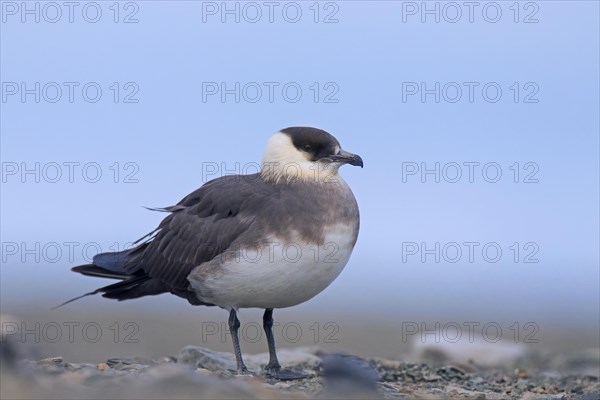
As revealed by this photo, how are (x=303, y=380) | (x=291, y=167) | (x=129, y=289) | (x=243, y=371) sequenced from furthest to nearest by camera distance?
(x=129, y=289), (x=291, y=167), (x=243, y=371), (x=303, y=380)

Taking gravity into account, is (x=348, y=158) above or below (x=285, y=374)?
above

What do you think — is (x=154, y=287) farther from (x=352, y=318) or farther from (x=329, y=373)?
(x=352, y=318)

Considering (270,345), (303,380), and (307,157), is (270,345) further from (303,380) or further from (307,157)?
(307,157)

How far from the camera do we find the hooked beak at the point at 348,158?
11.1 metres

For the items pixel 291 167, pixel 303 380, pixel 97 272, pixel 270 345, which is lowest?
pixel 303 380

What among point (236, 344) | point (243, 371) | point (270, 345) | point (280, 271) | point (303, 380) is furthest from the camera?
point (270, 345)

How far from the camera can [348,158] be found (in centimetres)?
1109

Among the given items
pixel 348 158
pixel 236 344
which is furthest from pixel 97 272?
pixel 348 158

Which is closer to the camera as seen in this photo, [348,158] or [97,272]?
[348,158]

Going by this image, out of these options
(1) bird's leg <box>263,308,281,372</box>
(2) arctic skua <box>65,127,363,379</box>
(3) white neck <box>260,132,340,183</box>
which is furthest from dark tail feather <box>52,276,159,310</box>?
(3) white neck <box>260,132,340,183</box>

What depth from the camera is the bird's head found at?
36.5 ft

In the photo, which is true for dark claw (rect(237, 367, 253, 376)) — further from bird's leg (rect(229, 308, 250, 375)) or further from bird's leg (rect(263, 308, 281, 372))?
bird's leg (rect(263, 308, 281, 372))

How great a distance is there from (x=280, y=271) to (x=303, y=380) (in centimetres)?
120

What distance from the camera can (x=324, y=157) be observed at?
36.7 feet
